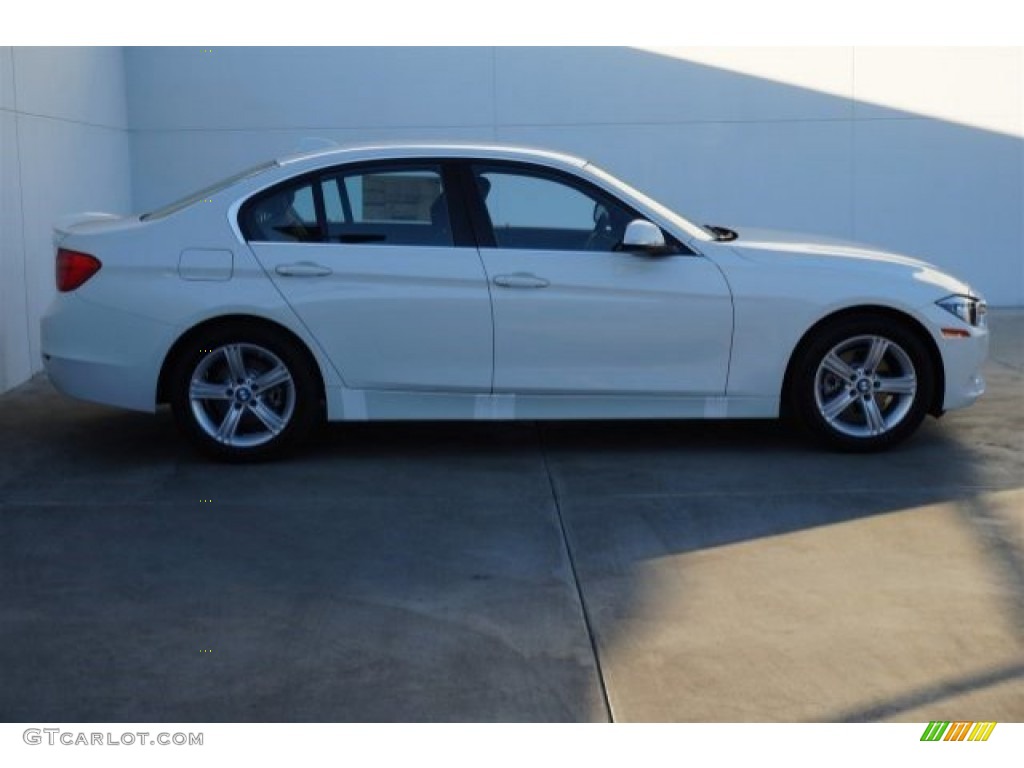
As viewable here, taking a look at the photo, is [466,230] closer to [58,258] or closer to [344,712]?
[58,258]

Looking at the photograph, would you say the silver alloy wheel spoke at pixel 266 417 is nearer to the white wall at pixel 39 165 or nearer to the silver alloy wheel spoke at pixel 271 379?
the silver alloy wheel spoke at pixel 271 379

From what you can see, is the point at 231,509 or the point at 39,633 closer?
the point at 39,633

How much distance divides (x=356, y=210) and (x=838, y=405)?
2.56 metres

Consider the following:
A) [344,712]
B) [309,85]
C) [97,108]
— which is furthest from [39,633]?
[309,85]

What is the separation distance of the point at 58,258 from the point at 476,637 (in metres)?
3.72

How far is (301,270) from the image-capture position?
7629 millimetres

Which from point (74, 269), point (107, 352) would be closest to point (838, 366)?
point (107, 352)

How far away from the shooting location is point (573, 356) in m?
7.71

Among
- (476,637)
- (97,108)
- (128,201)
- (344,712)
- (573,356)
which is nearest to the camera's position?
(344,712)

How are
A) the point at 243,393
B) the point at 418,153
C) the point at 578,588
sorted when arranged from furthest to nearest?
the point at 418,153, the point at 243,393, the point at 578,588

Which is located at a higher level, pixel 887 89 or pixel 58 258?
pixel 887 89

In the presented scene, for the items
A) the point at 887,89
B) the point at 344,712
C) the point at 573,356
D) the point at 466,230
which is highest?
the point at 887,89

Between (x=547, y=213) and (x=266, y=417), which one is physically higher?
(x=547, y=213)
